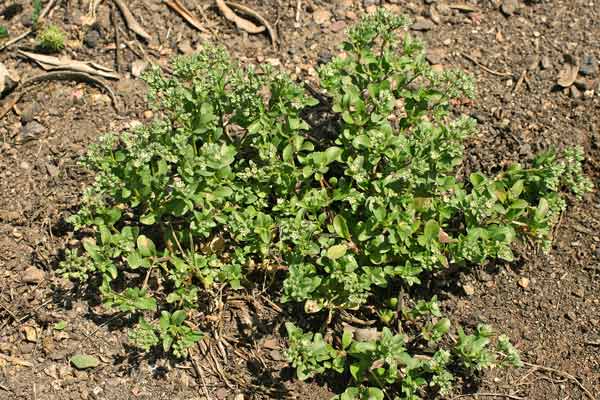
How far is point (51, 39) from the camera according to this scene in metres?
5.16

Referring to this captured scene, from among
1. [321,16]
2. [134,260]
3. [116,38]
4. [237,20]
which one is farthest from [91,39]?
[134,260]

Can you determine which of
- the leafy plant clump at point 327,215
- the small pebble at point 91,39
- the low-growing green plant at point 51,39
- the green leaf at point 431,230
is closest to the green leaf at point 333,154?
the leafy plant clump at point 327,215

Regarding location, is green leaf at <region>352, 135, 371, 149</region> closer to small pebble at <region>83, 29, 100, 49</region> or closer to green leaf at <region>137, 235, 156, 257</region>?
green leaf at <region>137, 235, 156, 257</region>

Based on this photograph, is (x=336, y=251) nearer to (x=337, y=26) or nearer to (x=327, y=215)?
(x=327, y=215)

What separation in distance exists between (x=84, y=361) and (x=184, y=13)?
279 centimetres

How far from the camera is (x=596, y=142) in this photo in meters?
4.84

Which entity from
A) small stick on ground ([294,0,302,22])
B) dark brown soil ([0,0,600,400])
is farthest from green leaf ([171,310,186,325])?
small stick on ground ([294,0,302,22])

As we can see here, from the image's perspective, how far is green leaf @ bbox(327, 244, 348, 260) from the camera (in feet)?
13.3

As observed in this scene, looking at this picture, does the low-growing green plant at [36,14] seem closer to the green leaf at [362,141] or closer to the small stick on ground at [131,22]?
the small stick on ground at [131,22]

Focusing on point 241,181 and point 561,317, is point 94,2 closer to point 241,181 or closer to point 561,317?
point 241,181

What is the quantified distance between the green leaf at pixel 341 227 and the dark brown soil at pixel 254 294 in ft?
2.23

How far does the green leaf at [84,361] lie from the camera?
14.0ft

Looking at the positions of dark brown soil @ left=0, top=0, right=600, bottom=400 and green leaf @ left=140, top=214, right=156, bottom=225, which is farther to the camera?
dark brown soil @ left=0, top=0, right=600, bottom=400

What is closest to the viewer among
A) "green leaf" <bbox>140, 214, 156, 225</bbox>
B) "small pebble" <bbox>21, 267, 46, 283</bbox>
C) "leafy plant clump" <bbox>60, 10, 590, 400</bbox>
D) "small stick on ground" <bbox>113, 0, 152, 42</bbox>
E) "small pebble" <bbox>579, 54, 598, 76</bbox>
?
"leafy plant clump" <bbox>60, 10, 590, 400</bbox>
